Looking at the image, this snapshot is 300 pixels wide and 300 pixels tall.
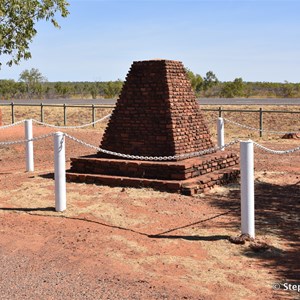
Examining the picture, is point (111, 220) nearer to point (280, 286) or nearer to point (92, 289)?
point (92, 289)

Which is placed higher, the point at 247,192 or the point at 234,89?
the point at 234,89

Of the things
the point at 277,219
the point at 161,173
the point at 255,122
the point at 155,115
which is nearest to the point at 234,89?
the point at 255,122

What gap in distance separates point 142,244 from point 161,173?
3199 millimetres

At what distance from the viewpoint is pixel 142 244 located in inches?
240

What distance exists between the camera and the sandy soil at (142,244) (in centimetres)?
477

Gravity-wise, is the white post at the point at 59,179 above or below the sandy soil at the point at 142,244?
above

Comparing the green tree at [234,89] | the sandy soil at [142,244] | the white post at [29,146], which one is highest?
the green tree at [234,89]

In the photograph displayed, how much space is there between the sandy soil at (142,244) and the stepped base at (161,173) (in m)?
0.26

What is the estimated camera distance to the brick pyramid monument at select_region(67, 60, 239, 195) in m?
9.29

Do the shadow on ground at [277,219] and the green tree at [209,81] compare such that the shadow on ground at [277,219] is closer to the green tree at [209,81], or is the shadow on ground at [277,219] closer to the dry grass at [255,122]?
the dry grass at [255,122]

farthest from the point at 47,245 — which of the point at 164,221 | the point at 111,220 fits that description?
the point at 164,221

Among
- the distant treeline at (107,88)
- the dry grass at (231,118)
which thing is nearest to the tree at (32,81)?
the distant treeline at (107,88)

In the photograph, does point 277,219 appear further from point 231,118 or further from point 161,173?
point 231,118

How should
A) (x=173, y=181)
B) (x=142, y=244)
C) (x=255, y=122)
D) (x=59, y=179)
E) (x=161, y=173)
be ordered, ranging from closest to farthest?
(x=142, y=244), (x=59, y=179), (x=173, y=181), (x=161, y=173), (x=255, y=122)
